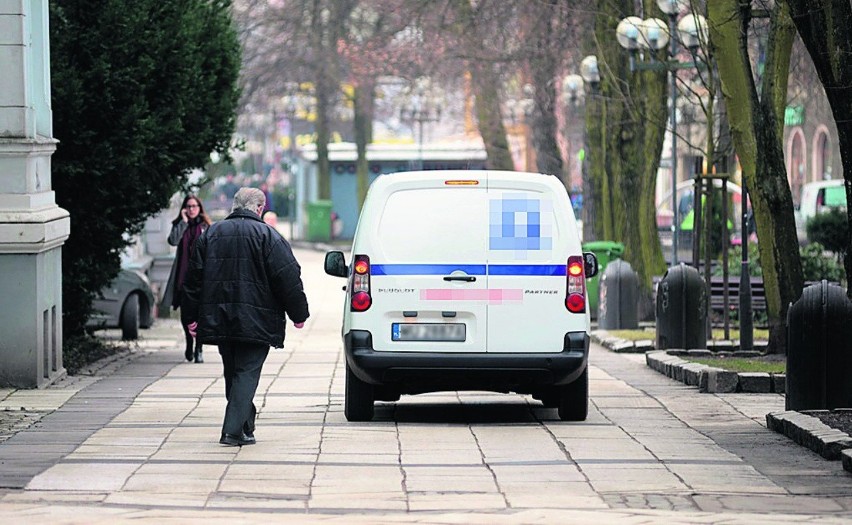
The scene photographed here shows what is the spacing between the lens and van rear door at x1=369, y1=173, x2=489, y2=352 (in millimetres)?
12453

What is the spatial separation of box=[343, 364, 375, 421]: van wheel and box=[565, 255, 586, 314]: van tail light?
1.51m

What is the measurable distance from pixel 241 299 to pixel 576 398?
282 cm

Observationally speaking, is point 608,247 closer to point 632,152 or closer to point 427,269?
point 632,152

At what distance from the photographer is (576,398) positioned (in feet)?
42.1

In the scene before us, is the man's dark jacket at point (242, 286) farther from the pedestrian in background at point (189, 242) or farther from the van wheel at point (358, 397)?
the pedestrian in background at point (189, 242)

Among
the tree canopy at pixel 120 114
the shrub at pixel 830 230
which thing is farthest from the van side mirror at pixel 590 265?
the shrub at pixel 830 230

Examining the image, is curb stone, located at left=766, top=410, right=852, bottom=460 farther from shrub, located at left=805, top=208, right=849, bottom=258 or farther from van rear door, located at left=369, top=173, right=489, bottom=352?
shrub, located at left=805, top=208, right=849, bottom=258

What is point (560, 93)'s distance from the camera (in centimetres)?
4284

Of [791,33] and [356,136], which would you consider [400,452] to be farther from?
[356,136]

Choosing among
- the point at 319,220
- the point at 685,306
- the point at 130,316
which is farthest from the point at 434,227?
the point at 319,220

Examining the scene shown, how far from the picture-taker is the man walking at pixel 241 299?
11.2m

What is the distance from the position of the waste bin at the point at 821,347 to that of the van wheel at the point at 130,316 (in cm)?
1233

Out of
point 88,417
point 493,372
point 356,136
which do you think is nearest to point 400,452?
point 493,372

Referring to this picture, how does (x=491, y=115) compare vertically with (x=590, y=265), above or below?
above
